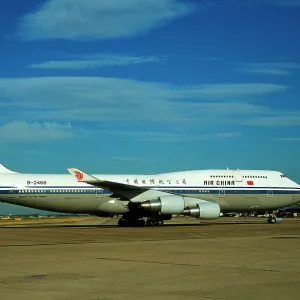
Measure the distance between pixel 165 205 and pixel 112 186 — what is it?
3825 millimetres

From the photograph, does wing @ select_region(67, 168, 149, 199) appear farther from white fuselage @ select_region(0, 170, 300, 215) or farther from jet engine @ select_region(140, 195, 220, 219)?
jet engine @ select_region(140, 195, 220, 219)

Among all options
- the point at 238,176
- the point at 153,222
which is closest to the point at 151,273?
the point at 153,222

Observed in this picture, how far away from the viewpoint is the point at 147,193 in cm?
3950

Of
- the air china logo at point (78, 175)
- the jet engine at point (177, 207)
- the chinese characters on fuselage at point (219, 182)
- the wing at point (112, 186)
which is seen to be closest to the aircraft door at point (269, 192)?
the chinese characters on fuselage at point (219, 182)

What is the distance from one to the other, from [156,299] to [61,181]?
3203 centimetres

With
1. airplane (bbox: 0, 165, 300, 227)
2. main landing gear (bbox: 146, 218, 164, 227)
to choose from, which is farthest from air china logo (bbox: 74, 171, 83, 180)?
main landing gear (bbox: 146, 218, 164, 227)

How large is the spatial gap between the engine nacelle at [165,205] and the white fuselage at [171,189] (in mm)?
2007

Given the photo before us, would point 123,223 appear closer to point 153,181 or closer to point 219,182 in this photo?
point 153,181

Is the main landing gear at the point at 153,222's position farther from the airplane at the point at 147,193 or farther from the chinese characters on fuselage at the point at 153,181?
the chinese characters on fuselage at the point at 153,181

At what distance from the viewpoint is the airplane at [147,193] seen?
3794 centimetres

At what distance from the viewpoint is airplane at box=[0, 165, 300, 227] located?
124 feet

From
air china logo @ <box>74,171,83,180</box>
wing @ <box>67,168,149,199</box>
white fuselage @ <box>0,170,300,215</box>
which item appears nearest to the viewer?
wing @ <box>67,168,149,199</box>

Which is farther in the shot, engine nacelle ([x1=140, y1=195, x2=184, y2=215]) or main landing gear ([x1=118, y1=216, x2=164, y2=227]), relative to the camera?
main landing gear ([x1=118, y1=216, x2=164, y2=227])

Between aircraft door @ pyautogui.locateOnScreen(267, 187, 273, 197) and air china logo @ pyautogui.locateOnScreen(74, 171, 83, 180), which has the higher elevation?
air china logo @ pyautogui.locateOnScreen(74, 171, 83, 180)
